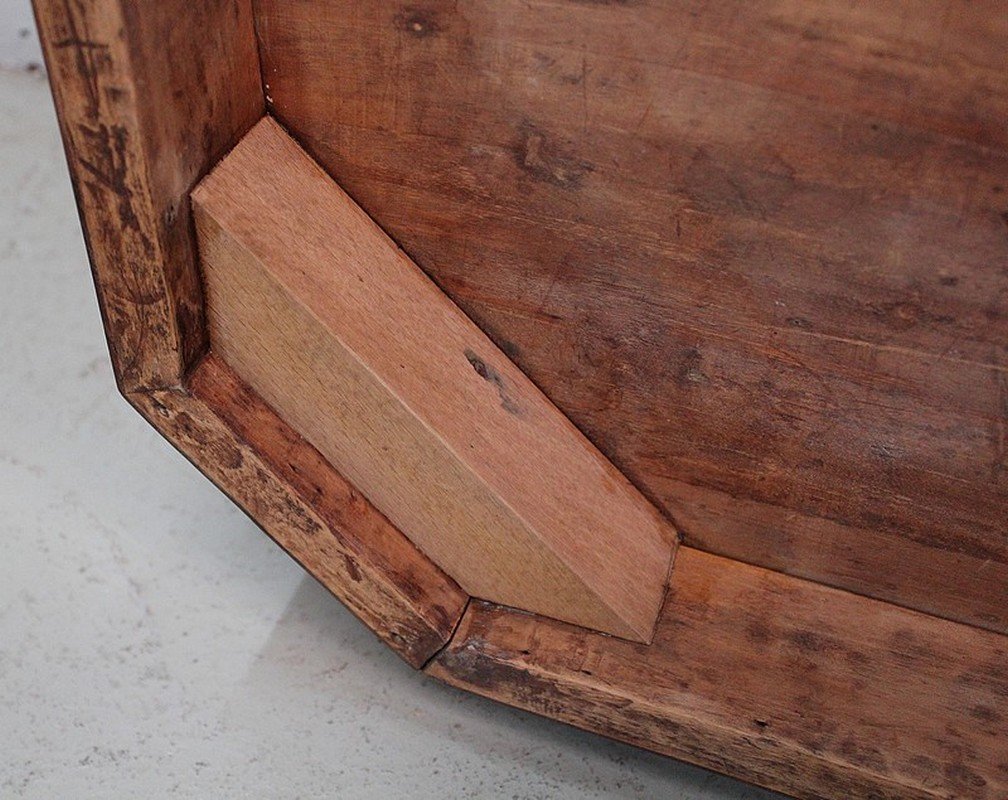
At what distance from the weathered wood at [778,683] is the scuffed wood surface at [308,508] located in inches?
1.9

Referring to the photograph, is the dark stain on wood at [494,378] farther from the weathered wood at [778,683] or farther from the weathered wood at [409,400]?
the weathered wood at [778,683]

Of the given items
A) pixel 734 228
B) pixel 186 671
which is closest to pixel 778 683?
pixel 734 228

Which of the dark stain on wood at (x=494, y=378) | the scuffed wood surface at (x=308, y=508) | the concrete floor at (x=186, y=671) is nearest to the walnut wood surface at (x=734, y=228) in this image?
the dark stain on wood at (x=494, y=378)

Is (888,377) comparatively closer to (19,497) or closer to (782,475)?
(782,475)

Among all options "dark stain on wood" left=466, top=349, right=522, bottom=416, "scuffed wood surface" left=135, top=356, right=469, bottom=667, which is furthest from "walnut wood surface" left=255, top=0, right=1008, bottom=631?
"scuffed wood surface" left=135, top=356, right=469, bottom=667

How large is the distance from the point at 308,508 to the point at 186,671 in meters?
0.30

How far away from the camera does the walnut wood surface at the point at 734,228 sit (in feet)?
2.92

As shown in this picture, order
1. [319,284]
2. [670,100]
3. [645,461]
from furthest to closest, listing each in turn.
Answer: [645,461] → [319,284] → [670,100]

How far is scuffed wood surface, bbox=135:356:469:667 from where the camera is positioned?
43.0 inches

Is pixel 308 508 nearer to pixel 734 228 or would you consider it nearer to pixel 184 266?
pixel 184 266

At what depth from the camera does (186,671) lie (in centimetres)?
129

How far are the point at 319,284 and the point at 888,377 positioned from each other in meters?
0.49

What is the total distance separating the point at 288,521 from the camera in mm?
1123

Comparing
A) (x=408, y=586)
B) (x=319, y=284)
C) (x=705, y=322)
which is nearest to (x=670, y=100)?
(x=705, y=322)
